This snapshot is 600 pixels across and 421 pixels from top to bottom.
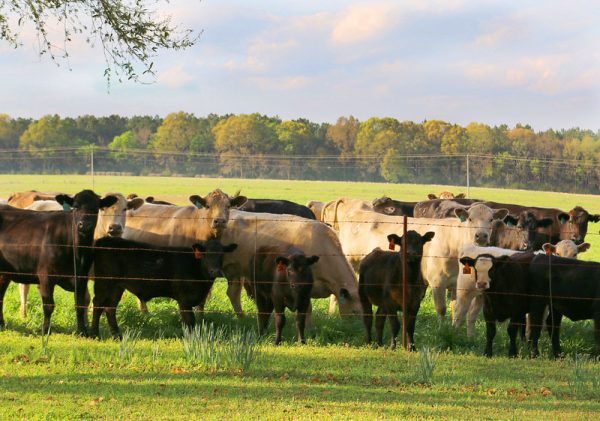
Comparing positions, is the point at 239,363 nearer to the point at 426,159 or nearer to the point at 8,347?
the point at 8,347

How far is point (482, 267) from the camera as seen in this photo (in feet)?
41.9

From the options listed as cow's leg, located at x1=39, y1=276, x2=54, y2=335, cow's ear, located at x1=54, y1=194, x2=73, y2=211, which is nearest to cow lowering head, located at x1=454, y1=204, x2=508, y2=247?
cow's ear, located at x1=54, y1=194, x2=73, y2=211

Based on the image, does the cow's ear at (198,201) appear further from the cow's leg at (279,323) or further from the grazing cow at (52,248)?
the cow's leg at (279,323)

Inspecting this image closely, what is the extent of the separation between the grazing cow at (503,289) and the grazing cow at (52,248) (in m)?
5.10

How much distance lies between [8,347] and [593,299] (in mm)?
7101

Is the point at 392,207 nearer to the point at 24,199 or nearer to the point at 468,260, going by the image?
the point at 24,199

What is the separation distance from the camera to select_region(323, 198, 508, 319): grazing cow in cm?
1557

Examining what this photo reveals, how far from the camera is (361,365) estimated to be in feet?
37.1

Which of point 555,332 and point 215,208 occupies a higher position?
point 215,208

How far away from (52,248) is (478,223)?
723 cm

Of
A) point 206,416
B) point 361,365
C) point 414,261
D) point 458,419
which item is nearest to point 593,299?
point 414,261

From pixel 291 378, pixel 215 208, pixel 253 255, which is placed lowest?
pixel 291 378

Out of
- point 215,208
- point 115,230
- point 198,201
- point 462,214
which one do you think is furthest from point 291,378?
point 462,214

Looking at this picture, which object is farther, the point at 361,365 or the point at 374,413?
the point at 361,365
